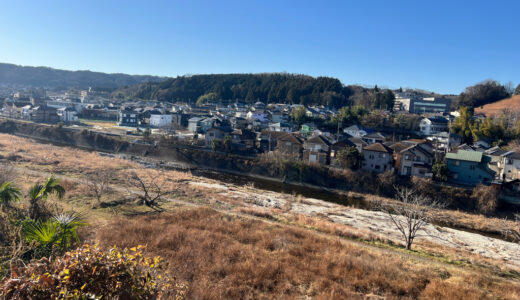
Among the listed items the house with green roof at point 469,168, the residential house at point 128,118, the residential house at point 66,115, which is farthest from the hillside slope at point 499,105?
the residential house at point 66,115

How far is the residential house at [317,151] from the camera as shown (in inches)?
1172

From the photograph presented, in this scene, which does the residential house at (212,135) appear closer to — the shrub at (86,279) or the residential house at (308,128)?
the residential house at (308,128)

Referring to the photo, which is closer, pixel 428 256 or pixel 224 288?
pixel 224 288

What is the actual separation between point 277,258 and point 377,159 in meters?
22.0

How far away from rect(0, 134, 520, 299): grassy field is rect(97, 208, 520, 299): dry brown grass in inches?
1.1

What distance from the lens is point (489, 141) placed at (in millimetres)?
34906

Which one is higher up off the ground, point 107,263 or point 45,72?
point 45,72

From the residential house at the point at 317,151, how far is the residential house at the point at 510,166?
15.3 m

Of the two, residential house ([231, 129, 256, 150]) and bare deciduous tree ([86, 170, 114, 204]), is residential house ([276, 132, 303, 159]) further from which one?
bare deciduous tree ([86, 170, 114, 204])

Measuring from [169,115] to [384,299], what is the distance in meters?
51.6

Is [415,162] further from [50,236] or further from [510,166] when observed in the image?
[50,236]

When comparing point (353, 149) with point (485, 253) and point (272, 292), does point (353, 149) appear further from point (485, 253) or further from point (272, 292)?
point (272, 292)

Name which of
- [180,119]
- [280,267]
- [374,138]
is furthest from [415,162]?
[180,119]

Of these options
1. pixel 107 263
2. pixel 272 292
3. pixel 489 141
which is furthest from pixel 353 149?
pixel 107 263
